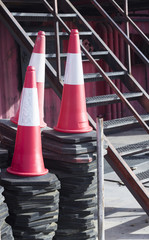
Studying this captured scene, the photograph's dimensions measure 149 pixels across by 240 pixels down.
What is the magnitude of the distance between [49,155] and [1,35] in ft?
20.1

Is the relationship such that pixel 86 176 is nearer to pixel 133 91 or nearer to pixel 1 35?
pixel 133 91

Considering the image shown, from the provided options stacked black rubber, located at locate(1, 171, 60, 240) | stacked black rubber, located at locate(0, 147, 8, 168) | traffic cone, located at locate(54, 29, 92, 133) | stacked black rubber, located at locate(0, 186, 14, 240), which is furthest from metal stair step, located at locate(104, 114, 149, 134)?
stacked black rubber, located at locate(0, 186, 14, 240)

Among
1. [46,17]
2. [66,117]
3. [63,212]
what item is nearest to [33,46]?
[46,17]

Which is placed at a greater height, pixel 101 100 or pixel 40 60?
pixel 40 60

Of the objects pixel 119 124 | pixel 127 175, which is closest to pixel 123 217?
pixel 127 175

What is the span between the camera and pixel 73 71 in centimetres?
496

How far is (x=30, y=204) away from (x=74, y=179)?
518 millimetres

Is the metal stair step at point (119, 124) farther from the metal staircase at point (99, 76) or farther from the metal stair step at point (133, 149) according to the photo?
the metal stair step at point (133, 149)

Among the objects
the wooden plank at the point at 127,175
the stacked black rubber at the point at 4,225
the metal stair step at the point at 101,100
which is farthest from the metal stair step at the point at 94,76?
the stacked black rubber at the point at 4,225

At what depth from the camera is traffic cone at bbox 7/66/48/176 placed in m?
4.45

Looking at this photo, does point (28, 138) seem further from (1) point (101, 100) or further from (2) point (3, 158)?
(1) point (101, 100)

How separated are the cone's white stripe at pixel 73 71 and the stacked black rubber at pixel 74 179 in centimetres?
56

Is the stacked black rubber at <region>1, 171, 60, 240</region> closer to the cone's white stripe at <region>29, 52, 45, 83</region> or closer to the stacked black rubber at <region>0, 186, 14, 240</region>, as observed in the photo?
the stacked black rubber at <region>0, 186, 14, 240</region>

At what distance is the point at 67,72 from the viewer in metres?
4.98
